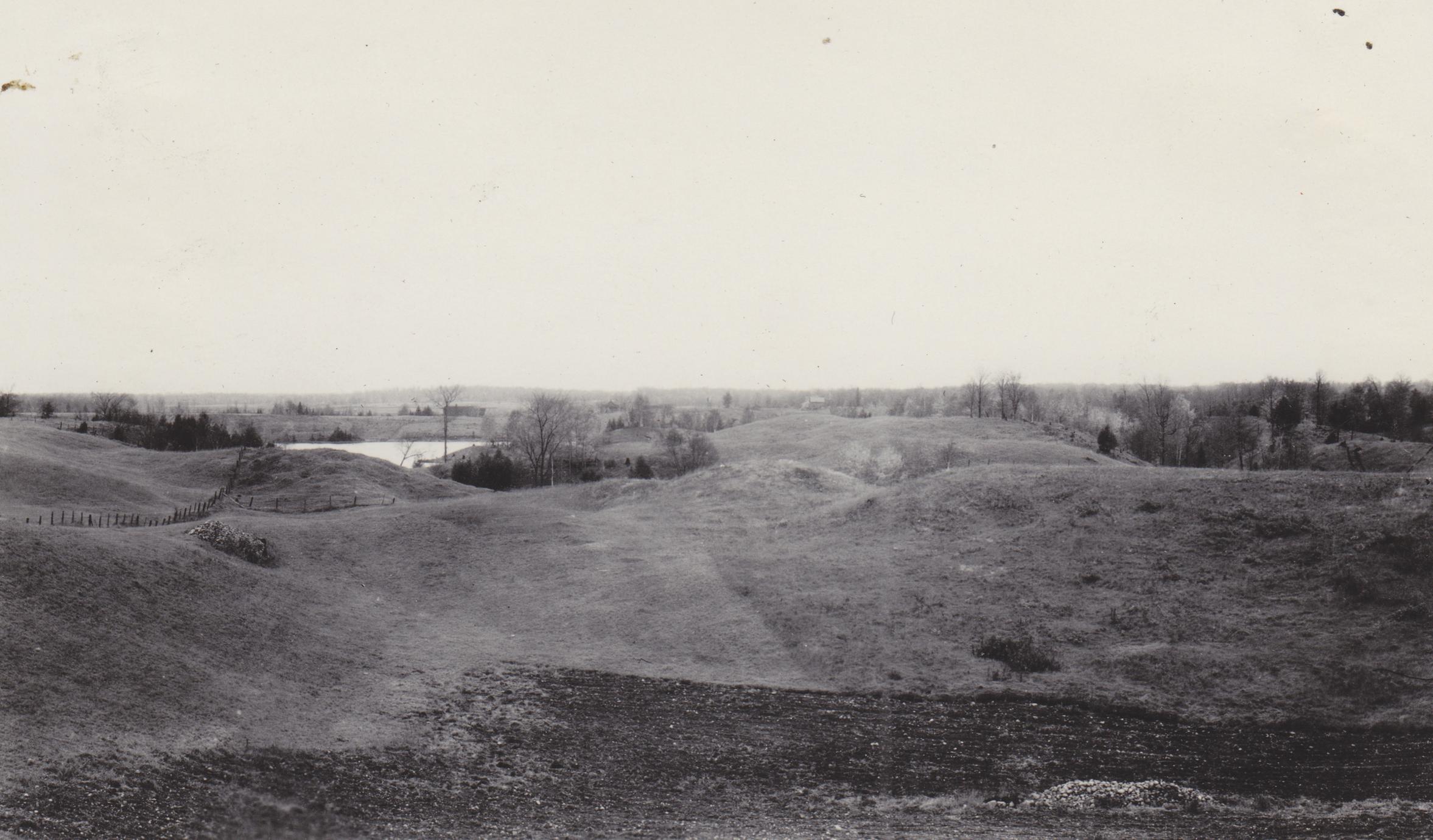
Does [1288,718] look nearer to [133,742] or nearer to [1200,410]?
[133,742]

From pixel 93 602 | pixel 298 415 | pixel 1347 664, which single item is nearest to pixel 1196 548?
pixel 1347 664

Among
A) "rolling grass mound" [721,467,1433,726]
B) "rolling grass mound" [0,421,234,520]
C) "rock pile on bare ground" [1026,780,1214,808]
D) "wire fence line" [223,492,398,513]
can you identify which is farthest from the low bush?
"rolling grass mound" [0,421,234,520]

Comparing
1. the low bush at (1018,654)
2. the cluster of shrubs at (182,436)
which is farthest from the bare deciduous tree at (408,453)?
the low bush at (1018,654)

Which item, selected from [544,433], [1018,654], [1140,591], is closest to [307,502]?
[544,433]

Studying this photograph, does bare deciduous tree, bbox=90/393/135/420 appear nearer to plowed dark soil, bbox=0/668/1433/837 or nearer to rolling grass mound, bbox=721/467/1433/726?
rolling grass mound, bbox=721/467/1433/726

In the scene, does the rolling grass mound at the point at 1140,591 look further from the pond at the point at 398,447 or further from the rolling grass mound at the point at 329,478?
the pond at the point at 398,447
